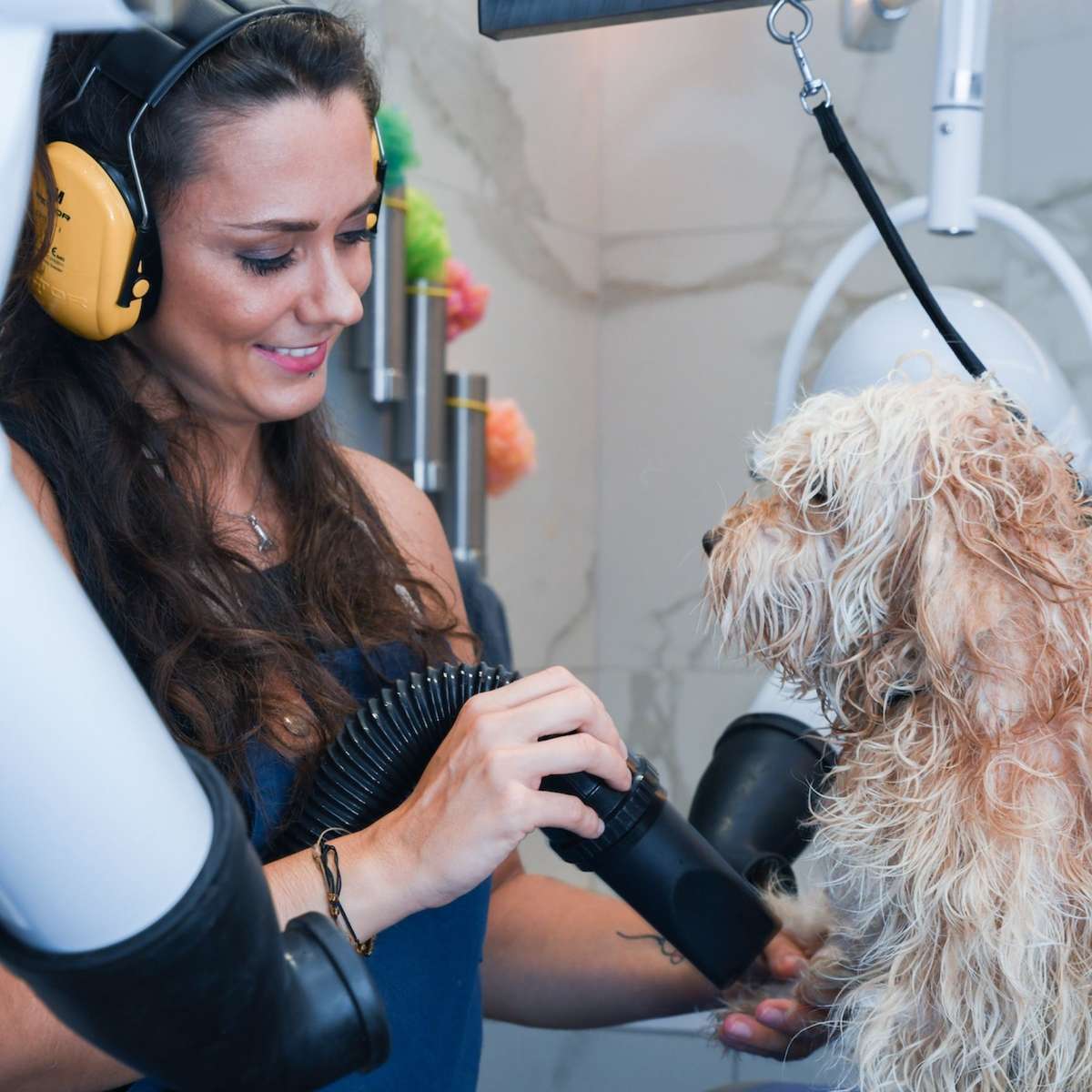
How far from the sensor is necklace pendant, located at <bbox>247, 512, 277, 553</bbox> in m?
1.17

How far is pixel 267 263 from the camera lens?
1.03m

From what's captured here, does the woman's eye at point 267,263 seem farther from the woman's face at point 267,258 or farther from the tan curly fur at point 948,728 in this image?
the tan curly fur at point 948,728

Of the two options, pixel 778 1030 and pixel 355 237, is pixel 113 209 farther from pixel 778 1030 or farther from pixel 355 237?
pixel 778 1030

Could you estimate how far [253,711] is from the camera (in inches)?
38.9

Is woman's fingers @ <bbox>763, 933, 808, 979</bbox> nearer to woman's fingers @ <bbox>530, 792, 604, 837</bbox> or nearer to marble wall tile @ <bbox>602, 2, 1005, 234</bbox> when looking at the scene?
woman's fingers @ <bbox>530, 792, 604, 837</bbox>

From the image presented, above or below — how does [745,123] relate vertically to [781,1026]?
above

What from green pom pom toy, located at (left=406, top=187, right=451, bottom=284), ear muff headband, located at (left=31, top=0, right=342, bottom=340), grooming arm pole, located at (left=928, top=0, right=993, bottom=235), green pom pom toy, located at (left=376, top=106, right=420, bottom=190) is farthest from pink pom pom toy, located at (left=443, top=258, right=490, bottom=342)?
ear muff headband, located at (left=31, top=0, right=342, bottom=340)

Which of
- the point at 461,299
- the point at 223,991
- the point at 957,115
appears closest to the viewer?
the point at 223,991

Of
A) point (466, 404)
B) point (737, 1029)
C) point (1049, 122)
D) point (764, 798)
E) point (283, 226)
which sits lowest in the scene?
point (737, 1029)

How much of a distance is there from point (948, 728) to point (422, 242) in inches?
60.5

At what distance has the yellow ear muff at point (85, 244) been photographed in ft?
3.05

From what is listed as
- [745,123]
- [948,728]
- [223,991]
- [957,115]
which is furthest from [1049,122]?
[223,991]

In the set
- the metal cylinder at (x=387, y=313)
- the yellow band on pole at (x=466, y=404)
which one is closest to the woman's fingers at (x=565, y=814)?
the metal cylinder at (x=387, y=313)

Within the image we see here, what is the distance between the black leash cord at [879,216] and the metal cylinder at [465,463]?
141cm
